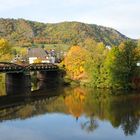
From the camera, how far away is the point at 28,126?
4778cm

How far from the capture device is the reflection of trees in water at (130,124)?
44456 millimetres

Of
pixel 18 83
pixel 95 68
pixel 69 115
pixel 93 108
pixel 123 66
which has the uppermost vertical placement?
pixel 123 66

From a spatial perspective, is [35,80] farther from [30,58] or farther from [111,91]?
[30,58]

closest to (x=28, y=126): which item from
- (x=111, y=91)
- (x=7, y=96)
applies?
(x=7, y=96)

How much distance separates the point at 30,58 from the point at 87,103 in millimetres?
94602

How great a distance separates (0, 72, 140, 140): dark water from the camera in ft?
141

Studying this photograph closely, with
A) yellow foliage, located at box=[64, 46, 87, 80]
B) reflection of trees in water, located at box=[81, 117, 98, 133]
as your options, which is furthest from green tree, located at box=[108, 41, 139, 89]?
reflection of trees in water, located at box=[81, 117, 98, 133]

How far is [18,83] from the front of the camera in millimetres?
85812

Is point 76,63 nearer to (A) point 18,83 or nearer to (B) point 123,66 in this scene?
(A) point 18,83

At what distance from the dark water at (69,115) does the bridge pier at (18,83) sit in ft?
1.70

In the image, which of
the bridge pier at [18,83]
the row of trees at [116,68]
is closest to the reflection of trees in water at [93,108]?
the row of trees at [116,68]

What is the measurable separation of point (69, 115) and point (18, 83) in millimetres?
33348

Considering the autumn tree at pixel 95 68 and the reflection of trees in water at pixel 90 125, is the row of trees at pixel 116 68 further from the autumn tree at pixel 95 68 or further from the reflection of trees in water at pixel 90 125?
the reflection of trees in water at pixel 90 125

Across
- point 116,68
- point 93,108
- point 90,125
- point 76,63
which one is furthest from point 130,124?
point 76,63
